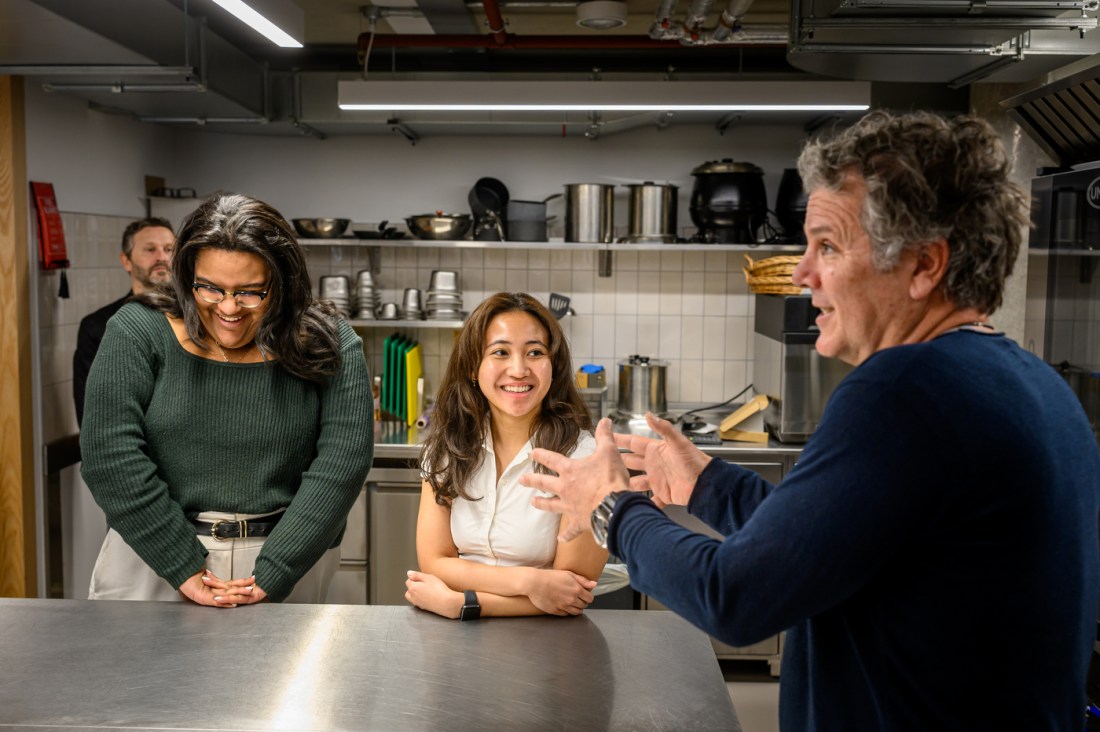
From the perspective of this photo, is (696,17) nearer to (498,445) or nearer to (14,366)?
(498,445)

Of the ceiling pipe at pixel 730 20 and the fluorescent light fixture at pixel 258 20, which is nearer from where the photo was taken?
the fluorescent light fixture at pixel 258 20

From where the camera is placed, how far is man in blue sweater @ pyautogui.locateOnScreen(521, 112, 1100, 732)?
88 centimetres

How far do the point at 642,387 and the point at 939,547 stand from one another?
3187 millimetres

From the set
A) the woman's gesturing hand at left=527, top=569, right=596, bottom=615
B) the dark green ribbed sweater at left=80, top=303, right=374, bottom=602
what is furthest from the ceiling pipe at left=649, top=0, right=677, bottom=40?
the woman's gesturing hand at left=527, top=569, right=596, bottom=615

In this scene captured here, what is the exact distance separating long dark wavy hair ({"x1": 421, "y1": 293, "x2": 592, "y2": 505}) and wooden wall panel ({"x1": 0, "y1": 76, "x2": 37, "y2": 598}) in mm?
2104

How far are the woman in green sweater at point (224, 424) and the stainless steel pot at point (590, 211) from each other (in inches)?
88.8

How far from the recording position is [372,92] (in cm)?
319

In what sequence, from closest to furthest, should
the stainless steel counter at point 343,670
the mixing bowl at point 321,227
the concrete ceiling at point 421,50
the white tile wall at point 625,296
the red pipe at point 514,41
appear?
1. the stainless steel counter at point 343,670
2. the concrete ceiling at point 421,50
3. the red pipe at point 514,41
4. the mixing bowl at point 321,227
5. the white tile wall at point 625,296

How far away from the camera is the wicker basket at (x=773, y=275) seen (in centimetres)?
357

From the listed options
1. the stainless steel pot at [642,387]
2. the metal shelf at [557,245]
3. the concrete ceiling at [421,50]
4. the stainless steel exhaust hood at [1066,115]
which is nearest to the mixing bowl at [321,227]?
the metal shelf at [557,245]

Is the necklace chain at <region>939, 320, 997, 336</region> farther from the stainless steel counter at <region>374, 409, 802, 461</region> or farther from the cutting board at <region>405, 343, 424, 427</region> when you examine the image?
the cutting board at <region>405, 343, 424, 427</region>

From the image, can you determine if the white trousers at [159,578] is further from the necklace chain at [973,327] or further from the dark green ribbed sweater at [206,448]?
the necklace chain at [973,327]

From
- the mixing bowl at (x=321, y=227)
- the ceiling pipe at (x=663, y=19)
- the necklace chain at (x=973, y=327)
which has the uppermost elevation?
the ceiling pipe at (x=663, y=19)

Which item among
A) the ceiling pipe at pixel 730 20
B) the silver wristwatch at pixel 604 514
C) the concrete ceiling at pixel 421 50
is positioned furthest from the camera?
the ceiling pipe at pixel 730 20
